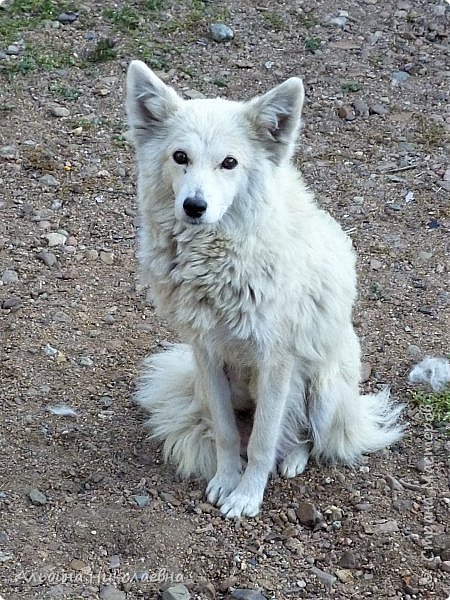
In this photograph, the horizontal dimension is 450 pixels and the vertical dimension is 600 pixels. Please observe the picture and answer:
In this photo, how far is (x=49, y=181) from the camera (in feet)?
20.8

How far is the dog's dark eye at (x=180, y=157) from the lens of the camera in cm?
359

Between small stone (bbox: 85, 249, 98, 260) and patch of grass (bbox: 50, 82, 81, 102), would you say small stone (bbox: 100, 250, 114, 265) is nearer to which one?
small stone (bbox: 85, 249, 98, 260)

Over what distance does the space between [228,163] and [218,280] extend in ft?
1.56

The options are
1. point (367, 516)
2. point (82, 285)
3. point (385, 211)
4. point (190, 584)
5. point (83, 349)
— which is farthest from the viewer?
point (385, 211)

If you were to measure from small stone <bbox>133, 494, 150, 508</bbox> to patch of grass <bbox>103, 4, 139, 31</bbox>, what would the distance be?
4866 millimetres

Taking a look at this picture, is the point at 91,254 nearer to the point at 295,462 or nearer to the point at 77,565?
the point at 295,462

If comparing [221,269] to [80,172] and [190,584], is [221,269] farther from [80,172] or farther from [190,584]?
[80,172]

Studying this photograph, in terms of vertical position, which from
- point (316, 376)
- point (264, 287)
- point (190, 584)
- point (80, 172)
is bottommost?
point (80, 172)

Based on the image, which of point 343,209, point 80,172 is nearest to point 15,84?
point 80,172

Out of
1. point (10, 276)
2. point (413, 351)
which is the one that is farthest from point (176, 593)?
point (10, 276)

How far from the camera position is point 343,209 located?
6242 millimetres

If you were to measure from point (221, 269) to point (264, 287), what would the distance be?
186mm

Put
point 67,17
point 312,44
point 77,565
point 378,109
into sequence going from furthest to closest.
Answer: point 67,17 < point 312,44 < point 378,109 < point 77,565

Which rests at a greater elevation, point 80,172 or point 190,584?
point 190,584
